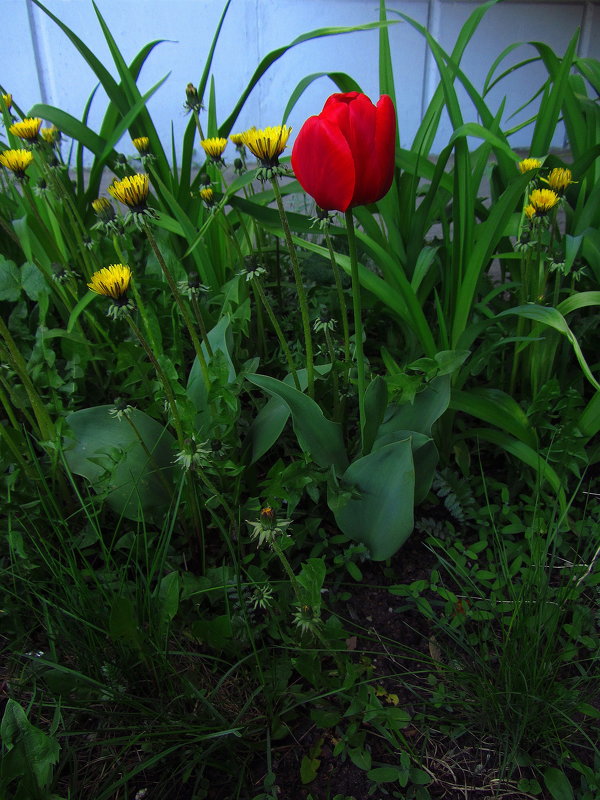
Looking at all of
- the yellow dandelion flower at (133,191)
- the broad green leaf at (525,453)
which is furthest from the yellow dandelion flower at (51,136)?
the broad green leaf at (525,453)

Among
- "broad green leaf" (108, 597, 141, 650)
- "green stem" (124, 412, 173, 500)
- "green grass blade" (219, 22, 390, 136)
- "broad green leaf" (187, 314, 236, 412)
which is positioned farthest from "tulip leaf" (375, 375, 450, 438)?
"green grass blade" (219, 22, 390, 136)

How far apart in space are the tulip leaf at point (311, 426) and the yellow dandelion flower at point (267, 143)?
0.36 m

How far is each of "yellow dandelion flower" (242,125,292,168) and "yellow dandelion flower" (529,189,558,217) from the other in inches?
21.7

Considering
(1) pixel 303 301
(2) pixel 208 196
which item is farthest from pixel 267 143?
(2) pixel 208 196

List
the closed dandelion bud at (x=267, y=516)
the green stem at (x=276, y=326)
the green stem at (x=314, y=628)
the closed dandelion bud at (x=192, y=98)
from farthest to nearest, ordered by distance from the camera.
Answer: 1. the closed dandelion bud at (x=192, y=98)
2. the green stem at (x=276, y=326)
3. the green stem at (x=314, y=628)
4. the closed dandelion bud at (x=267, y=516)

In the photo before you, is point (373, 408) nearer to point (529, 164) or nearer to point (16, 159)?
point (529, 164)

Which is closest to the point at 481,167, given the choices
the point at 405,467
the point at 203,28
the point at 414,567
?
the point at 405,467

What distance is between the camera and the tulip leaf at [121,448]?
1213 mm

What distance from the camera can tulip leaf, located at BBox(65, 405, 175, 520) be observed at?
121 cm

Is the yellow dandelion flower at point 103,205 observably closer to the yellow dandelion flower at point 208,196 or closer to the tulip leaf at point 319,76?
the yellow dandelion flower at point 208,196

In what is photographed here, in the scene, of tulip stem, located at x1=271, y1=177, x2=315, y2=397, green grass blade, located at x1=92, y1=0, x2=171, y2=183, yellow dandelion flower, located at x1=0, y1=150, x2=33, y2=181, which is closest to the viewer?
tulip stem, located at x1=271, y1=177, x2=315, y2=397

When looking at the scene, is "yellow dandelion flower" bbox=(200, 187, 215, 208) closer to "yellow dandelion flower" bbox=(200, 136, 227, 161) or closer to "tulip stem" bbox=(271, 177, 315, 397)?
"yellow dandelion flower" bbox=(200, 136, 227, 161)

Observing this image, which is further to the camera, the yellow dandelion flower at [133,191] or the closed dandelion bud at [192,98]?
the closed dandelion bud at [192,98]

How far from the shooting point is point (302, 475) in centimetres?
116
